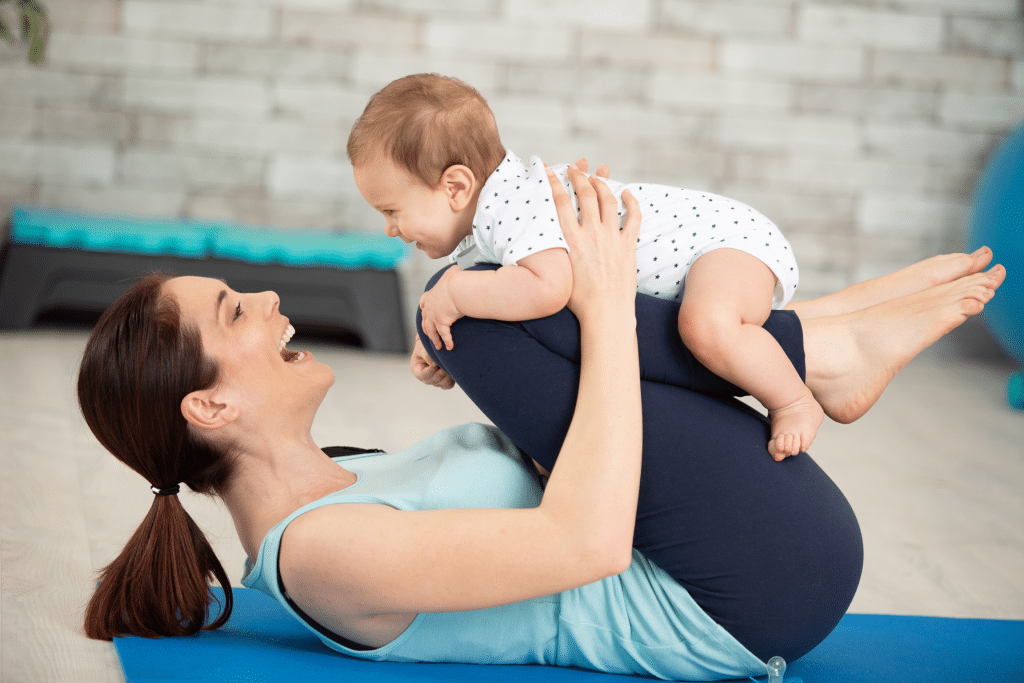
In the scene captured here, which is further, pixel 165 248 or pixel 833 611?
pixel 165 248

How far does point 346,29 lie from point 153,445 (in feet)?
12.0

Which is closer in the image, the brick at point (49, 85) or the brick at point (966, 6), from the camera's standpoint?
the brick at point (49, 85)

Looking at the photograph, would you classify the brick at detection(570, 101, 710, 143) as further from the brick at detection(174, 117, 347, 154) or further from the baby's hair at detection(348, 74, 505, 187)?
the baby's hair at detection(348, 74, 505, 187)

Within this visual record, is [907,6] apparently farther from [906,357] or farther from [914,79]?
[906,357]

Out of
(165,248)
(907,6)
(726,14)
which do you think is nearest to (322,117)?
(165,248)

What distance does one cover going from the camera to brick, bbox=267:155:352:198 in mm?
4465

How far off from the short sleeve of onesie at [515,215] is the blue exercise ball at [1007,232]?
9.65 feet

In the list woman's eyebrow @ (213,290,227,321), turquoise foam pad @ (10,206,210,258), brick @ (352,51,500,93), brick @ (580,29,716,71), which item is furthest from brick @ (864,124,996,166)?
woman's eyebrow @ (213,290,227,321)

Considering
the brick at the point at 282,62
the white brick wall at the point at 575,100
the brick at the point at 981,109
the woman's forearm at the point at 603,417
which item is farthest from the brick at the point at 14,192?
the brick at the point at 981,109

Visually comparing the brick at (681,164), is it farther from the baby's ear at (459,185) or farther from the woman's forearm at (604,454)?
the woman's forearm at (604,454)

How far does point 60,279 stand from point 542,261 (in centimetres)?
343

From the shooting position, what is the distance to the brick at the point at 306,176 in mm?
4465

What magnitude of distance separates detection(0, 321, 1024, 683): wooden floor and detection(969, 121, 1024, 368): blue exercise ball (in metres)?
0.32

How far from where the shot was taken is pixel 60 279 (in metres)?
3.96
